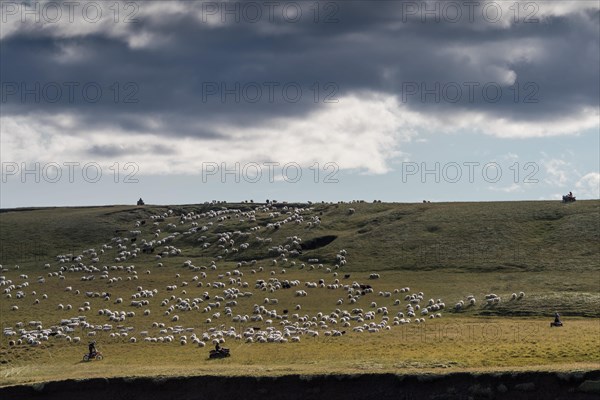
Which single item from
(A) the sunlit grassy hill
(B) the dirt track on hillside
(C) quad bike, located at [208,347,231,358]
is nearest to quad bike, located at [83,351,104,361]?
(C) quad bike, located at [208,347,231,358]

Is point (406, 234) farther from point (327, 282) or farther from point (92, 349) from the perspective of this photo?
point (92, 349)

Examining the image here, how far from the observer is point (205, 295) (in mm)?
102375

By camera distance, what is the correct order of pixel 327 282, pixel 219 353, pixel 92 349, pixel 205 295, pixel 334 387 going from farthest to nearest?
pixel 327 282 → pixel 205 295 → pixel 92 349 → pixel 219 353 → pixel 334 387

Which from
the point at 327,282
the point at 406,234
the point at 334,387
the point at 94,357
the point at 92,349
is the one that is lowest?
the point at 94,357

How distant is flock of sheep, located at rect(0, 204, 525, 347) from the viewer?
8675cm

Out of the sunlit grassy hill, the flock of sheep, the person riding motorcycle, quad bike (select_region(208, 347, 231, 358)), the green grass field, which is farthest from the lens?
the sunlit grassy hill

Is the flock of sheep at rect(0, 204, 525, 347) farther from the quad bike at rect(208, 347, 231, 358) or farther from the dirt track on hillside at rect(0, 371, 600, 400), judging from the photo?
the dirt track on hillside at rect(0, 371, 600, 400)

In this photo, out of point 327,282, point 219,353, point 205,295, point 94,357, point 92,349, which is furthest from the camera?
point 327,282

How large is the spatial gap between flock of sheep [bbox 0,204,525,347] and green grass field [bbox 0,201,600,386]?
1.24ft

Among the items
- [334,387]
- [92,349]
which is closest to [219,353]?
[92,349]

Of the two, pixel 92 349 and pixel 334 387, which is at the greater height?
pixel 92 349

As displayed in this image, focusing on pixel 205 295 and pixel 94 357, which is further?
pixel 205 295

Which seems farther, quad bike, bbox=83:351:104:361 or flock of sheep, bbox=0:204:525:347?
flock of sheep, bbox=0:204:525:347

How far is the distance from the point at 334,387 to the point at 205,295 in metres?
44.5
